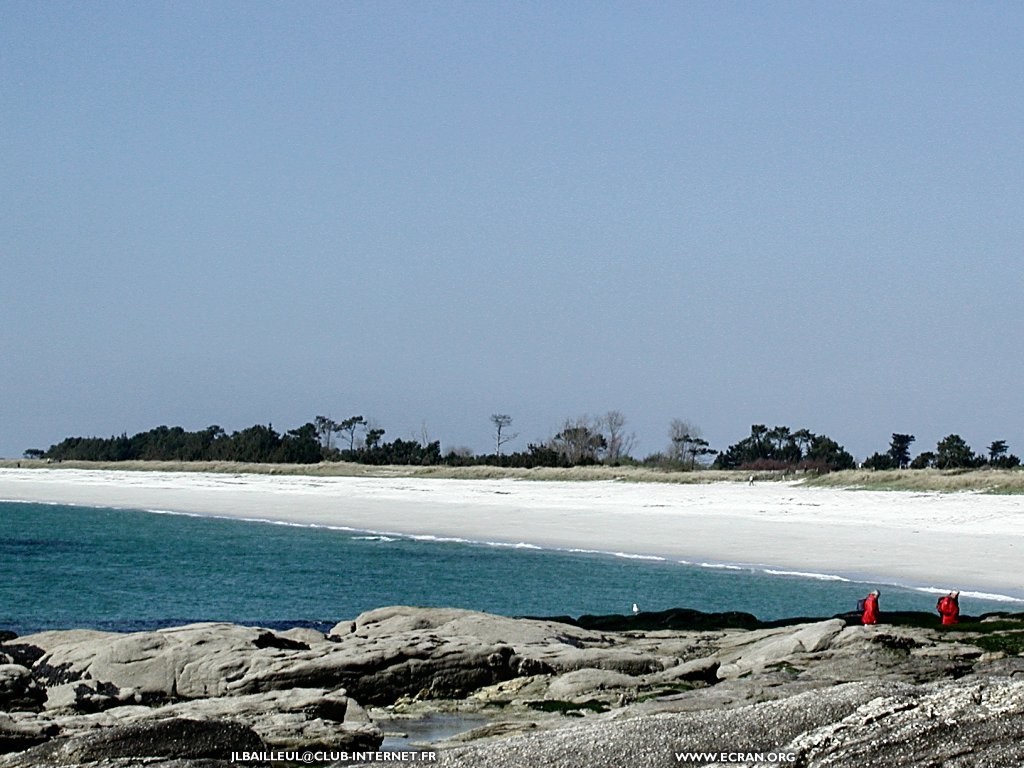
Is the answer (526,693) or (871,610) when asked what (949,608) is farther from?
(526,693)

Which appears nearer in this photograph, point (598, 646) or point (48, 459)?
point (598, 646)

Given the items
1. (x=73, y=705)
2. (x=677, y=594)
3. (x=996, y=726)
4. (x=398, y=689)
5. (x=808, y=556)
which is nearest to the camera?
(x=996, y=726)

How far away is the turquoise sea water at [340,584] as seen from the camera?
28453 millimetres

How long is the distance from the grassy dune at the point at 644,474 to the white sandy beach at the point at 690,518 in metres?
2.10

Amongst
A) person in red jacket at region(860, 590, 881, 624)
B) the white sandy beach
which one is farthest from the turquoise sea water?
person in red jacket at region(860, 590, 881, 624)

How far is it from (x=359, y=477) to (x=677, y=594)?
5942 centimetres

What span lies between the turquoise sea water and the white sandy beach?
2.30 m

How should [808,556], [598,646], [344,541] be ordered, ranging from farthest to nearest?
1. [344,541]
2. [808,556]
3. [598,646]

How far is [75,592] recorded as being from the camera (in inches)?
1303

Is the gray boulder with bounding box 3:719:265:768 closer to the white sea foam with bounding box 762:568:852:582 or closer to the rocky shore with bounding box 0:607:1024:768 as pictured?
the rocky shore with bounding box 0:607:1024:768

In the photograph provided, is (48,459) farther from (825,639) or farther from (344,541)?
(825,639)

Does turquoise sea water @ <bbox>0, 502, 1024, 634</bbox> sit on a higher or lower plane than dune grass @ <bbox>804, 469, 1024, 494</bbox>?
lower

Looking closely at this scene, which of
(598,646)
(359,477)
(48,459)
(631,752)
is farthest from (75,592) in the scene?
(48,459)

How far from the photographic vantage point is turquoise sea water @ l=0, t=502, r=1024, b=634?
2845 centimetres
